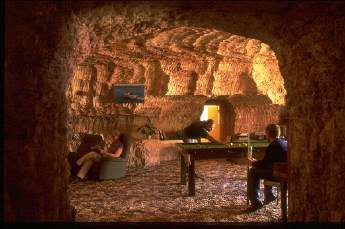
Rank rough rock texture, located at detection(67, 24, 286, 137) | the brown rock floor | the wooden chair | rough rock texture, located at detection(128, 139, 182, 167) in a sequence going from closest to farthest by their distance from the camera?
the wooden chair → the brown rock floor → rough rock texture, located at detection(67, 24, 286, 137) → rough rock texture, located at detection(128, 139, 182, 167)

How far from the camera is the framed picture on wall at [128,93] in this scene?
11.3 m

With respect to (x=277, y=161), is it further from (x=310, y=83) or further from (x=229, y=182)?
(x=229, y=182)

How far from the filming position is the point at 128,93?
1135 centimetres

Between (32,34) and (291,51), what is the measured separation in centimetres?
260

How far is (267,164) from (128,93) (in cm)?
648

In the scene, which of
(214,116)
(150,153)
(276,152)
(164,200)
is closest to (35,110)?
(276,152)

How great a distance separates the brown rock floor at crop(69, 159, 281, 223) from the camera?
5348mm

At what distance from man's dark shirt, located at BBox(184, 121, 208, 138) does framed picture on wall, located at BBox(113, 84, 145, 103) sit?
9.40ft

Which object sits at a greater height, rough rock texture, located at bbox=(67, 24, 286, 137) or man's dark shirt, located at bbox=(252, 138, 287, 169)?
rough rock texture, located at bbox=(67, 24, 286, 137)

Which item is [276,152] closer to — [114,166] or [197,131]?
[197,131]

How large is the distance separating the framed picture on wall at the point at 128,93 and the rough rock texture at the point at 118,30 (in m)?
6.86

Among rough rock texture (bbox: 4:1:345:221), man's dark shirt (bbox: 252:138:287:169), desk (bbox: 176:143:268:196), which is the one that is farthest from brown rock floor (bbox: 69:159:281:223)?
rough rock texture (bbox: 4:1:345:221)

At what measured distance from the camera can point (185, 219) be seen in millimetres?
5211

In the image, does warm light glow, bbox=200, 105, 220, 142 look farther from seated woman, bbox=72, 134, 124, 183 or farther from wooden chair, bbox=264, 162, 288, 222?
wooden chair, bbox=264, 162, 288, 222
